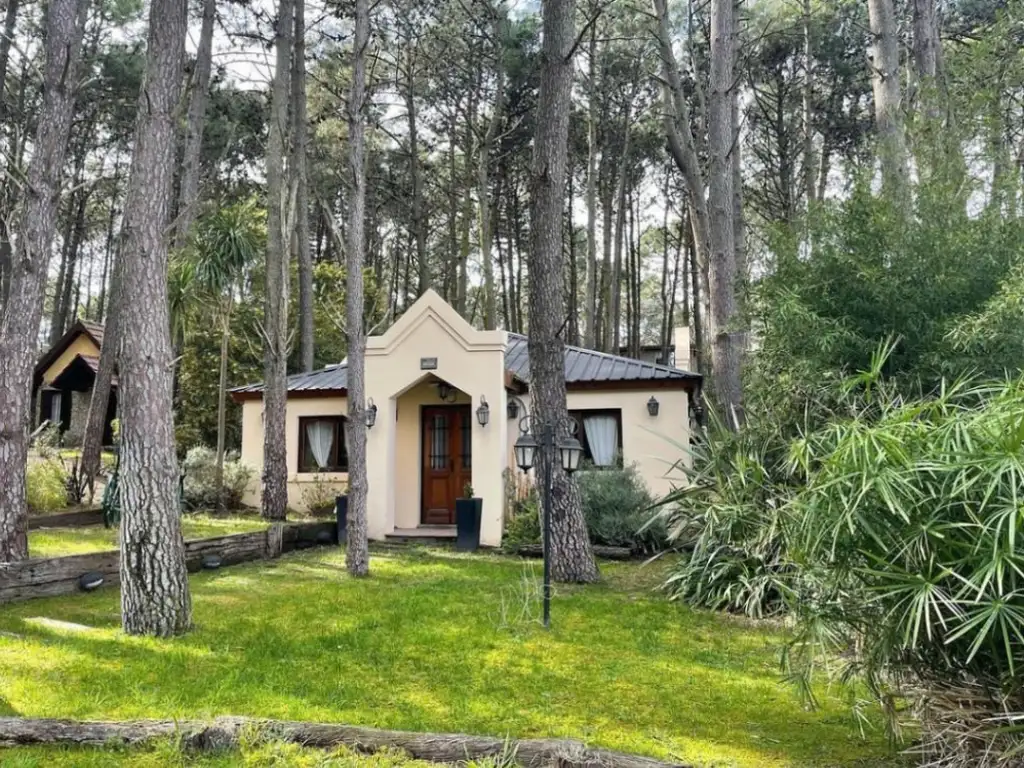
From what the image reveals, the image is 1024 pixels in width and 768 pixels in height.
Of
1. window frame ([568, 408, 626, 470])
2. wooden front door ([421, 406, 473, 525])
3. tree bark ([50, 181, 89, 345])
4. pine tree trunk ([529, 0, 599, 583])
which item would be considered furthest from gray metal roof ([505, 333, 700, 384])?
tree bark ([50, 181, 89, 345])

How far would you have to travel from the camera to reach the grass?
8.38m

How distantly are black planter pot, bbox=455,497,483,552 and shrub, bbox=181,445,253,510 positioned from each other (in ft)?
15.7

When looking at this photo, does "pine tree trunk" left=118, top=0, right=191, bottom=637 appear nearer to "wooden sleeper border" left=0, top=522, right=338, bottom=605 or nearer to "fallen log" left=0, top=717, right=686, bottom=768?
"wooden sleeper border" left=0, top=522, right=338, bottom=605

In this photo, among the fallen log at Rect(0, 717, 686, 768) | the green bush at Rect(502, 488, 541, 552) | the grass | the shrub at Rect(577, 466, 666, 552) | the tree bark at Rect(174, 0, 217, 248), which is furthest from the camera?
the tree bark at Rect(174, 0, 217, 248)

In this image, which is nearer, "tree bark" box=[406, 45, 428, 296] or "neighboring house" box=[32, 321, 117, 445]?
"tree bark" box=[406, 45, 428, 296]

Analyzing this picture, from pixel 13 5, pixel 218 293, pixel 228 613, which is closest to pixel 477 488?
pixel 228 613

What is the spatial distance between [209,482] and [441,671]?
957 centimetres

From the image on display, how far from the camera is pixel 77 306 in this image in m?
28.0

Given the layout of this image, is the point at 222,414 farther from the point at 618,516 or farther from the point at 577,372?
the point at 618,516

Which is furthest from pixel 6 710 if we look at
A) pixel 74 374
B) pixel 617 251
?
pixel 74 374

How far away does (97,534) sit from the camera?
982cm

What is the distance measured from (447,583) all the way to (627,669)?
11.0 feet

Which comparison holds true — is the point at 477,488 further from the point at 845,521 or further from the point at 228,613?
the point at 845,521

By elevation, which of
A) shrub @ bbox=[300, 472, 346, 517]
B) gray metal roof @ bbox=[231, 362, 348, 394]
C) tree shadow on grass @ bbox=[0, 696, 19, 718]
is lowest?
tree shadow on grass @ bbox=[0, 696, 19, 718]
